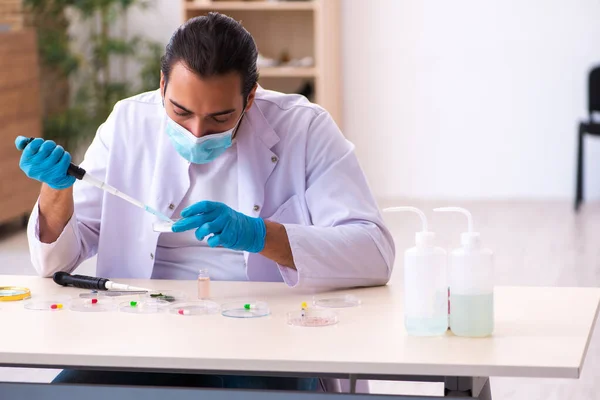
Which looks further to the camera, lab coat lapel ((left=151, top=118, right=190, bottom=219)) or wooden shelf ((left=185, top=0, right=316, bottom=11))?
wooden shelf ((left=185, top=0, right=316, bottom=11))

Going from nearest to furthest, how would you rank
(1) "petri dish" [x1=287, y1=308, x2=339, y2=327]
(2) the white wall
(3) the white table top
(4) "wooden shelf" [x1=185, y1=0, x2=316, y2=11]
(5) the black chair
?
(3) the white table top < (1) "petri dish" [x1=287, y1=308, x2=339, y2=327] < (5) the black chair < (4) "wooden shelf" [x1=185, y1=0, x2=316, y2=11] < (2) the white wall

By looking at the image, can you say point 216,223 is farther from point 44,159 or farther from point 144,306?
point 44,159

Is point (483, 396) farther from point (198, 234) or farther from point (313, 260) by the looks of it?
point (198, 234)

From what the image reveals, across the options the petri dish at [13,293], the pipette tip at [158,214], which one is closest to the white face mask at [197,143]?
the pipette tip at [158,214]

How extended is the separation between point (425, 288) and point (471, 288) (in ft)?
0.21

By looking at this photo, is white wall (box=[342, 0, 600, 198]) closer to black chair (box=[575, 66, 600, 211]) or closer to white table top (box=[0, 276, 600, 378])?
Answer: black chair (box=[575, 66, 600, 211])

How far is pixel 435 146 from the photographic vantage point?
566cm

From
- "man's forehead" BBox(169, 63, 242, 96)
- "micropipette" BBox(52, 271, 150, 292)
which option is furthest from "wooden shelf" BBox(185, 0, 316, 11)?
"micropipette" BBox(52, 271, 150, 292)

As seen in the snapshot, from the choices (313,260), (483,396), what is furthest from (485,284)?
(313,260)

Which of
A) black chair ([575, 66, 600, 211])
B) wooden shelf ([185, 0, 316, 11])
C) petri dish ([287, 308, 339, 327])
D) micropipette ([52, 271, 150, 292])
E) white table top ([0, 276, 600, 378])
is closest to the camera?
white table top ([0, 276, 600, 378])

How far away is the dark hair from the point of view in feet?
5.43

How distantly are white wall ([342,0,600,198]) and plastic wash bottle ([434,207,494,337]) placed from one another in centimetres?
439

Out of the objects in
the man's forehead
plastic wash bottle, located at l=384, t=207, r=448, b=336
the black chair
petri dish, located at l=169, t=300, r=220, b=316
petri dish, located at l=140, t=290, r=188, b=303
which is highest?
the man's forehead

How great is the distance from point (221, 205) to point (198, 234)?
0.06m
